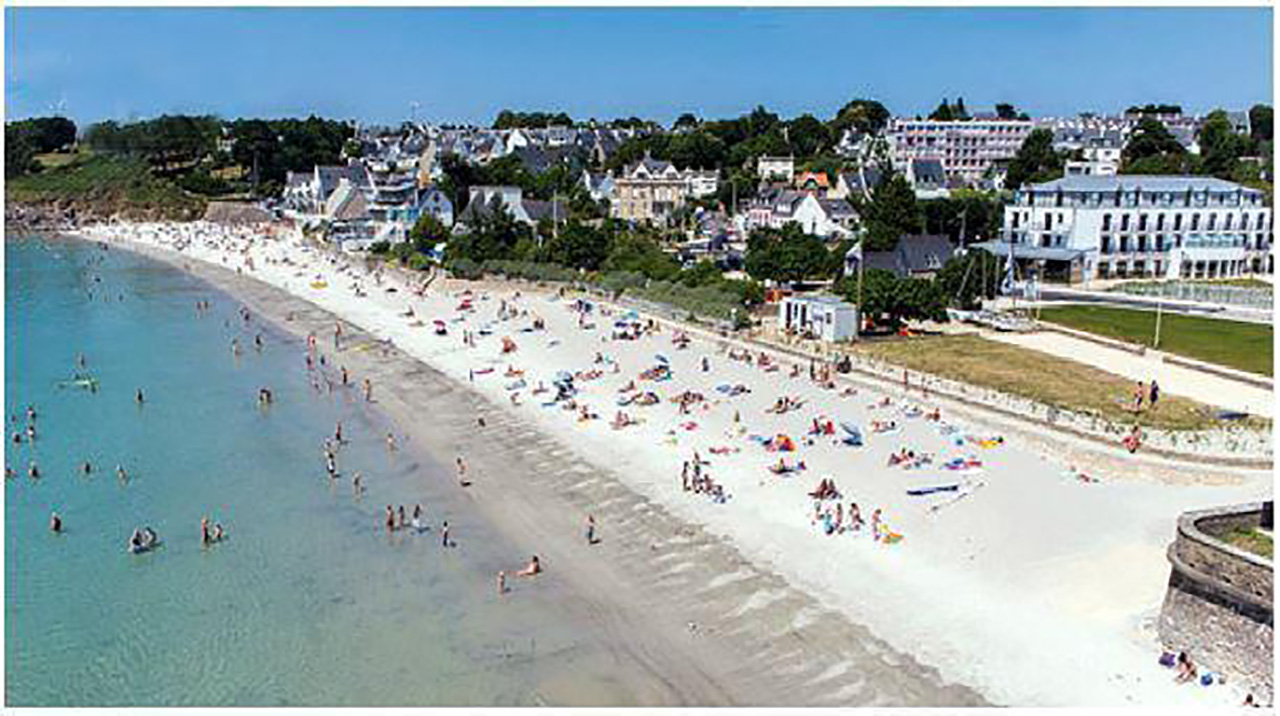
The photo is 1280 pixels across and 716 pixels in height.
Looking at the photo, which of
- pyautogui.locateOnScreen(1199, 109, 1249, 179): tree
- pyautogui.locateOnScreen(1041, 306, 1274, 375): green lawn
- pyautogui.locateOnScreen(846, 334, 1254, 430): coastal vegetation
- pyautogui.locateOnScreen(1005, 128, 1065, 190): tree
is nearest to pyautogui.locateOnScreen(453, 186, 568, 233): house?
pyautogui.locateOnScreen(1041, 306, 1274, 375): green lawn

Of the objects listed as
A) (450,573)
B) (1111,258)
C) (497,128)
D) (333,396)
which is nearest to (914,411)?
(450,573)

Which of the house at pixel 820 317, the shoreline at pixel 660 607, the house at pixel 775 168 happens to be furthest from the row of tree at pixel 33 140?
the shoreline at pixel 660 607

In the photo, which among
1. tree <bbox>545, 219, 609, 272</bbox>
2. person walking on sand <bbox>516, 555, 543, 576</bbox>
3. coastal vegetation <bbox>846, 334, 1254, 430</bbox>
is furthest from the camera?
tree <bbox>545, 219, 609, 272</bbox>

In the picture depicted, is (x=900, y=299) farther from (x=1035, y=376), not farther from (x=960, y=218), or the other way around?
(x=960, y=218)

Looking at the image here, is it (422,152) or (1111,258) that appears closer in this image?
(1111,258)

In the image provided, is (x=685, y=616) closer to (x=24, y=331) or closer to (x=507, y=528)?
(x=507, y=528)

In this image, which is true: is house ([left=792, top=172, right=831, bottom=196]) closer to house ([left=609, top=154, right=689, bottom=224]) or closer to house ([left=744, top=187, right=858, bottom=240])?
house ([left=609, top=154, right=689, bottom=224])
